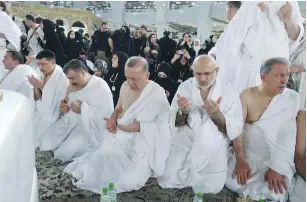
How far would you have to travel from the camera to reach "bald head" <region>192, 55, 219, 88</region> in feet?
7.98

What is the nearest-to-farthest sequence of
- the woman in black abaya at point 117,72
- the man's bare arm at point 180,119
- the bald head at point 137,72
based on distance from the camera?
the man's bare arm at point 180,119 < the bald head at point 137,72 < the woman in black abaya at point 117,72

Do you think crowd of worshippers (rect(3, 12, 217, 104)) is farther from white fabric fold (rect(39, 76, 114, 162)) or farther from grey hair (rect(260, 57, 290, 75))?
grey hair (rect(260, 57, 290, 75))

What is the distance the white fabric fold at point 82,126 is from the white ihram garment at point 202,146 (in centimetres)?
84

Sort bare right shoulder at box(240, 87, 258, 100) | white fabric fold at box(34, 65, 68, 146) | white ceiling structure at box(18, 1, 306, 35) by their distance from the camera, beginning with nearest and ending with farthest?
bare right shoulder at box(240, 87, 258, 100) → white fabric fold at box(34, 65, 68, 146) → white ceiling structure at box(18, 1, 306, 35)

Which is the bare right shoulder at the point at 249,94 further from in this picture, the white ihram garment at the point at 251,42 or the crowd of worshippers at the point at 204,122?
the white ihram garment at the point at 251,42

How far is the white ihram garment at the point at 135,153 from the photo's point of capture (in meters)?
2.49

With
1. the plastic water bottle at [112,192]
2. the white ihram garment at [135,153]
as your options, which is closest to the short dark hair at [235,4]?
the white ihram garment at [135,153]

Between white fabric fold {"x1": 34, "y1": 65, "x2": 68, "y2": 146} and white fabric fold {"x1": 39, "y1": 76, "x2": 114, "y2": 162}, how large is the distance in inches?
4.1

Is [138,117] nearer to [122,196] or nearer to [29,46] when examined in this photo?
[122,196]

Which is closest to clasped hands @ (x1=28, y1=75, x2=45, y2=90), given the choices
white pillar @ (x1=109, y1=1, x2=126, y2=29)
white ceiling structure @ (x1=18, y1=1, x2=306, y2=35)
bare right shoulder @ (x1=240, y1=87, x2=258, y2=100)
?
bare right shoulder @ (x1=240, y1=87, x2=258, y2=100)

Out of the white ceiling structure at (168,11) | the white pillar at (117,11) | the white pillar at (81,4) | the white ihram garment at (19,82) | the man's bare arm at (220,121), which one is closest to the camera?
the man's bare arm at (220,121)

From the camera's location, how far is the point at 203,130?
2.46 meters

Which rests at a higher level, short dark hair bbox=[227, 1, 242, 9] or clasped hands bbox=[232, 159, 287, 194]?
short dark hair bbox=[227, 1, 242, 9]

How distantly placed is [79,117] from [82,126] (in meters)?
0.10
